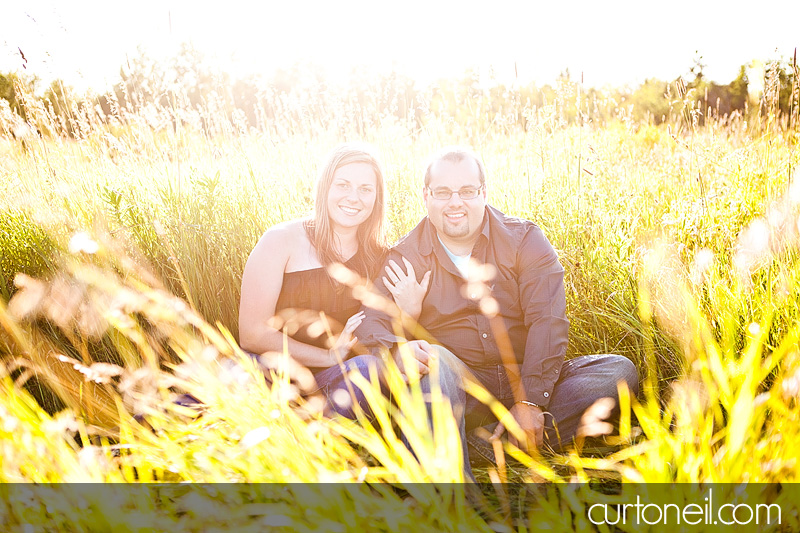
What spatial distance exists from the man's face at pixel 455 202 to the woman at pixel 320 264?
12.9 inches

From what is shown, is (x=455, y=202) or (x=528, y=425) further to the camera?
(x=455, y=202)

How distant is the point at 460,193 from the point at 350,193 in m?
0.50

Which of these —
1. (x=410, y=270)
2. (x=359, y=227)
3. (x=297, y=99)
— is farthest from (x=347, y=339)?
(x=297, y=99)

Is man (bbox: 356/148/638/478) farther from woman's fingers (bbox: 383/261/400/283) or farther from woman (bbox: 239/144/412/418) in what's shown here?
woman (bbox: 239/144/412/418)

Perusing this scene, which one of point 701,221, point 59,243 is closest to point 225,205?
point 59,243

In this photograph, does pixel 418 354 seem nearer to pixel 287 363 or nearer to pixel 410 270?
pixel 410 270

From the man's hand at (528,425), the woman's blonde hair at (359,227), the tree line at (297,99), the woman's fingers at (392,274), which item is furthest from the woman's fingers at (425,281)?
the tree line at (297,99)

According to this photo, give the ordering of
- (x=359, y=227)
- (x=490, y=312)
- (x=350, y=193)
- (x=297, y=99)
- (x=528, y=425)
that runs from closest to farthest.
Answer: (x=528, y=425)
(x=490, y=312)
(x=350, y=193)
(x=359, y=227)
(x=297, y=99)

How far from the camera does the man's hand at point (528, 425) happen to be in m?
2.04

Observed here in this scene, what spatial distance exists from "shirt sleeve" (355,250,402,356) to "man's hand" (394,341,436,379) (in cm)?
9

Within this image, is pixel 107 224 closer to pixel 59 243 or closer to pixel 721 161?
pixel 59 243

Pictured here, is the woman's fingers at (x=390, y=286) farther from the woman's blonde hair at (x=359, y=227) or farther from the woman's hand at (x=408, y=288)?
the woman's blonde hair at (x=359, y=227)

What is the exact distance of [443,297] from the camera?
246cm

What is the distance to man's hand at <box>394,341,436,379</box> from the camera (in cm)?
204
